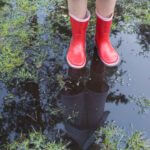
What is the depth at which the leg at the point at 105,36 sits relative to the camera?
8.43 ft

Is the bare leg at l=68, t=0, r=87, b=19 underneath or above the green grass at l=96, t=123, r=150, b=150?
above

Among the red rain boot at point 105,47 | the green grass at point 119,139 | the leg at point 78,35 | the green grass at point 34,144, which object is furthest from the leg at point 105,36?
the green grass at point 34,144

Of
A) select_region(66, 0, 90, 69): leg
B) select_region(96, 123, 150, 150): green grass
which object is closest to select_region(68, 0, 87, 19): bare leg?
select_region(66, 0, 90, 69): leg

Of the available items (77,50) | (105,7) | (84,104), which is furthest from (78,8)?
(84,104)

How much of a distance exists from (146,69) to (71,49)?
26.1 inches

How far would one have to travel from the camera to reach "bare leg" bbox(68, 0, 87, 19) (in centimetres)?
244

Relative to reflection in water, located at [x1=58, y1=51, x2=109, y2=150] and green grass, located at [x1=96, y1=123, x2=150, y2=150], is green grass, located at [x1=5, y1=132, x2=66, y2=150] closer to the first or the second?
reflection in water, located at [x1=58, y1=51, x2=109, y2=150]

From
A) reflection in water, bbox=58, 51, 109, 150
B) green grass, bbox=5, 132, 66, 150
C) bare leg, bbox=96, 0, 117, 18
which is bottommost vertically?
green grass, bbox=5, 132, 66, 150

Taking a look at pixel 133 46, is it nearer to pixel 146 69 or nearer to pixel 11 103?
pixel 146 69

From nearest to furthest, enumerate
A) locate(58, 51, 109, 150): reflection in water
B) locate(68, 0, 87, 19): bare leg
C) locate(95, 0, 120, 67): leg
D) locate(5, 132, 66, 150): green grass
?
locate(5, 132, 66, 150): green grass, locate(58, 51, 109, 150): reflection in water, locate(68, 0, 87, 19): bare leg, locate(95, 0, 120, 67): leg

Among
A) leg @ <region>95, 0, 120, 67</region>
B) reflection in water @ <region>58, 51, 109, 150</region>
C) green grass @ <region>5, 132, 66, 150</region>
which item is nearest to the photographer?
green grass @ <region>5, 132, 66, 150</region>

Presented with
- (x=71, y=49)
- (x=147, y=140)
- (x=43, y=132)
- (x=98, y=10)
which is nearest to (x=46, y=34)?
(x=71, y=49)

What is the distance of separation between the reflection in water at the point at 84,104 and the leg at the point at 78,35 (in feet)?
0.28

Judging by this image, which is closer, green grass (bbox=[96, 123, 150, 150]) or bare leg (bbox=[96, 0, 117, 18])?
green grass (bbox=[96, 123, 150, 150])
